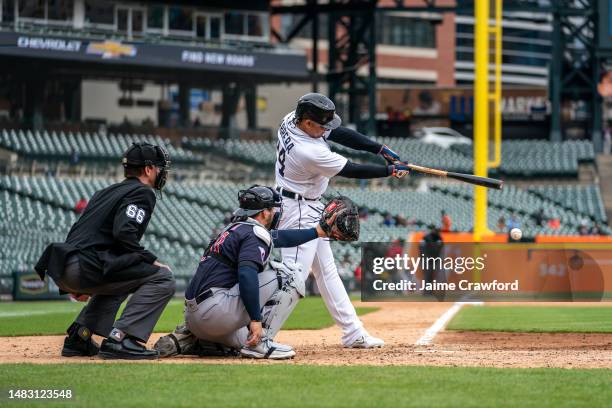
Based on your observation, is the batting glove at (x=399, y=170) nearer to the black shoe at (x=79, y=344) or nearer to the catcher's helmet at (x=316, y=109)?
the catcher's helmet at (x=316, y=109)

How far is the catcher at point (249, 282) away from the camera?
8.23 metres

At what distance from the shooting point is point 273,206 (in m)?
8.53

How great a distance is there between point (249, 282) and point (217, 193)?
81.2ft

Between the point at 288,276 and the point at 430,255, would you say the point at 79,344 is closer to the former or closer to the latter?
the point at 288,276

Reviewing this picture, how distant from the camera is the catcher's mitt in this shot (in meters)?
8.38

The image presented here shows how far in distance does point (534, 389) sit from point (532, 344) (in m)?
3.70

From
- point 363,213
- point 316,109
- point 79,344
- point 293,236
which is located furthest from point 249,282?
point 363,213

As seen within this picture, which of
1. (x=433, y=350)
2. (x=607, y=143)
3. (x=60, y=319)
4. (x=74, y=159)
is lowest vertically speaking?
(x=60, y=319)

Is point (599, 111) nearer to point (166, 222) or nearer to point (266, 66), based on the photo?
point (266, 66)

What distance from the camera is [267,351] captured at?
8.44 metres

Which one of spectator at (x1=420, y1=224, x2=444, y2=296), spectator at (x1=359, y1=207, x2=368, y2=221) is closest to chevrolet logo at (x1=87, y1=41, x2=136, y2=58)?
spectator at (x1=359, y1=207, x2=368, y2=221)

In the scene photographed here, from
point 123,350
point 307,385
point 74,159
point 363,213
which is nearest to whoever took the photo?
point 307,385

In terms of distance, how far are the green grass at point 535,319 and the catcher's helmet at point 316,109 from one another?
4.23 m

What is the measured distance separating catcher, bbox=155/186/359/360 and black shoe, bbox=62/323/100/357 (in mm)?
510
